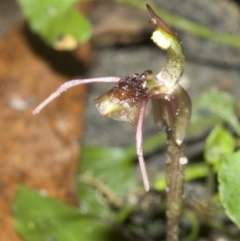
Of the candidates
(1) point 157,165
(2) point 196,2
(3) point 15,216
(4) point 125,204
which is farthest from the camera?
(2) point 196,2

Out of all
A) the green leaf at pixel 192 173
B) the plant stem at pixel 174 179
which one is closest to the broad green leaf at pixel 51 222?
the green leaf at pixel 192 173

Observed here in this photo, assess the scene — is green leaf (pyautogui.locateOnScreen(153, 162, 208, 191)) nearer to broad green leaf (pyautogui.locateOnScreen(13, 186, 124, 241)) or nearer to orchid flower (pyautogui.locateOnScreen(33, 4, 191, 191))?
broad green leaf (pyautogui.locateOnScreen(13, 186, 124, 241))

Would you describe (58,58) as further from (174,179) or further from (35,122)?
(174,179)

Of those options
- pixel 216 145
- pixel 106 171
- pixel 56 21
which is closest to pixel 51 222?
pixel 106 171

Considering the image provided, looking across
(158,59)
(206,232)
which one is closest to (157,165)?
(206,232)

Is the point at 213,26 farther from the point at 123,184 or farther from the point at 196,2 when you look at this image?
the point at 123,184

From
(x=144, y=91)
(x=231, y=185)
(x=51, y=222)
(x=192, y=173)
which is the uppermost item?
(x=144, y=91)
